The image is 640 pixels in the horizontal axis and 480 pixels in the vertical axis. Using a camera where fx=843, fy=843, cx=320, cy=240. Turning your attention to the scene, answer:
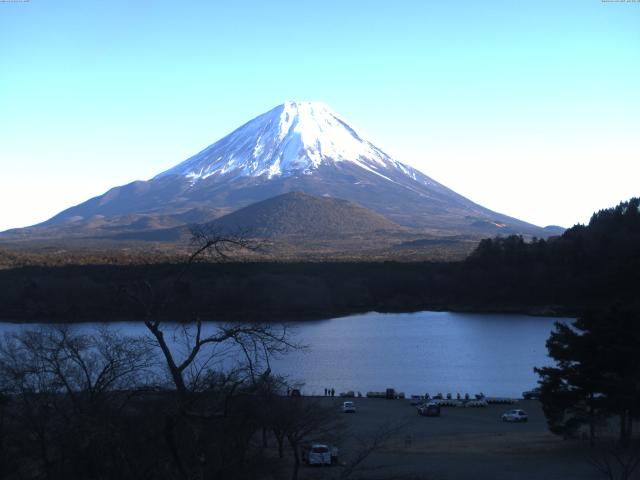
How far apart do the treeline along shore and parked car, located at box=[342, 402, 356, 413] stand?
12992 mm

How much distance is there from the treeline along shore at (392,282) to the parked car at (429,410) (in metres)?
13.3

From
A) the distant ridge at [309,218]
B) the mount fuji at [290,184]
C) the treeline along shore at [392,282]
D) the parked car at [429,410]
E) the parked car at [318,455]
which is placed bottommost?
the parked car at [429,410]

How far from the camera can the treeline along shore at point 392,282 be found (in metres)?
31.3

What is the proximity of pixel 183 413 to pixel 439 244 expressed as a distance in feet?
214

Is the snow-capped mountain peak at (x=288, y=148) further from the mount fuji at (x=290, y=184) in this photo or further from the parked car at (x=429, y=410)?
the parked car at (x=429, y=410)

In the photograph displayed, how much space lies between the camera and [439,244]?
Result: 68.4 m

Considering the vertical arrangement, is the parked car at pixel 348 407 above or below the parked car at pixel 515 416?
above

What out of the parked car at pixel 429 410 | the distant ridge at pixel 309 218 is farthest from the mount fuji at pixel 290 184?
the parked car at pixel 429 410

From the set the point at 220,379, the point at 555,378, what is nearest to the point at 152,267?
the point at 555,378

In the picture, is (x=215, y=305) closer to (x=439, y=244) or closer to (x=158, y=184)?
(x=439, y=244)

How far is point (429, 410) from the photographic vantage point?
15.1m

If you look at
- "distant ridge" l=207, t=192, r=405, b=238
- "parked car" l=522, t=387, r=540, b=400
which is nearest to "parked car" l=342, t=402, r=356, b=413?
"parked car" l=522, t=387, r=540, b=400

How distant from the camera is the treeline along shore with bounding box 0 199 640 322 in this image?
31328 millimetres

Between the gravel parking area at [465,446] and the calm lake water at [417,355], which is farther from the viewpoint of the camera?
the calm lake water at [417,355]
